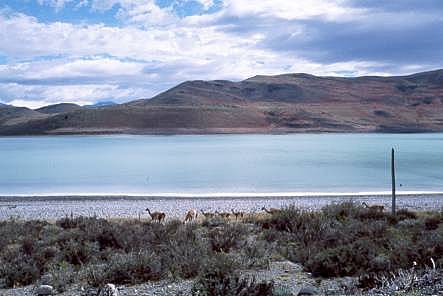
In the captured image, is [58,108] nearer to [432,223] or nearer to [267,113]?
[267,113]

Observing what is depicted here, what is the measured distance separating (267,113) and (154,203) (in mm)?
84593

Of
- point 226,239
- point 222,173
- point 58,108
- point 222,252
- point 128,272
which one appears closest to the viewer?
point 128,272

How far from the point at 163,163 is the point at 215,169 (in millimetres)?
6814

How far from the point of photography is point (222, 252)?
24.8 feet

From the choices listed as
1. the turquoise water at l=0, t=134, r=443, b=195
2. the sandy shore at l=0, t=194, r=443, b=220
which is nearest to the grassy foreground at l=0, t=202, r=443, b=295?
the sandy shore at l=0, t=194, r=443, b=220

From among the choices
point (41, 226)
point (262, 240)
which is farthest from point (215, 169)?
point (262, 240)

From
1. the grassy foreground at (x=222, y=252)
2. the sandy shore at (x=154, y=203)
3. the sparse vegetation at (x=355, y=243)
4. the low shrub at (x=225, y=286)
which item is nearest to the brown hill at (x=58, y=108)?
the sandy shore at (x=154, y=203)

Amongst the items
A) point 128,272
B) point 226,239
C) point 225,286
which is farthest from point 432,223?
point 225,286

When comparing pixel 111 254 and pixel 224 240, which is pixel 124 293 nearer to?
pixel 111 254

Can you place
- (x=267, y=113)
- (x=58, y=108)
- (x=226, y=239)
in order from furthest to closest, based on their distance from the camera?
1. (x=58, y=108)
2. (x=267, y=113)
3. (x=226, y=239)

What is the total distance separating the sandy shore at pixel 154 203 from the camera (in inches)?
720

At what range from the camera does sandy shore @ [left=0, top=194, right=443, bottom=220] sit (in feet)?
60.0

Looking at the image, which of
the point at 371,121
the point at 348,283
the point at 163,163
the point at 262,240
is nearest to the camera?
the point at 348,283

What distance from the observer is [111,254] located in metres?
8.30
